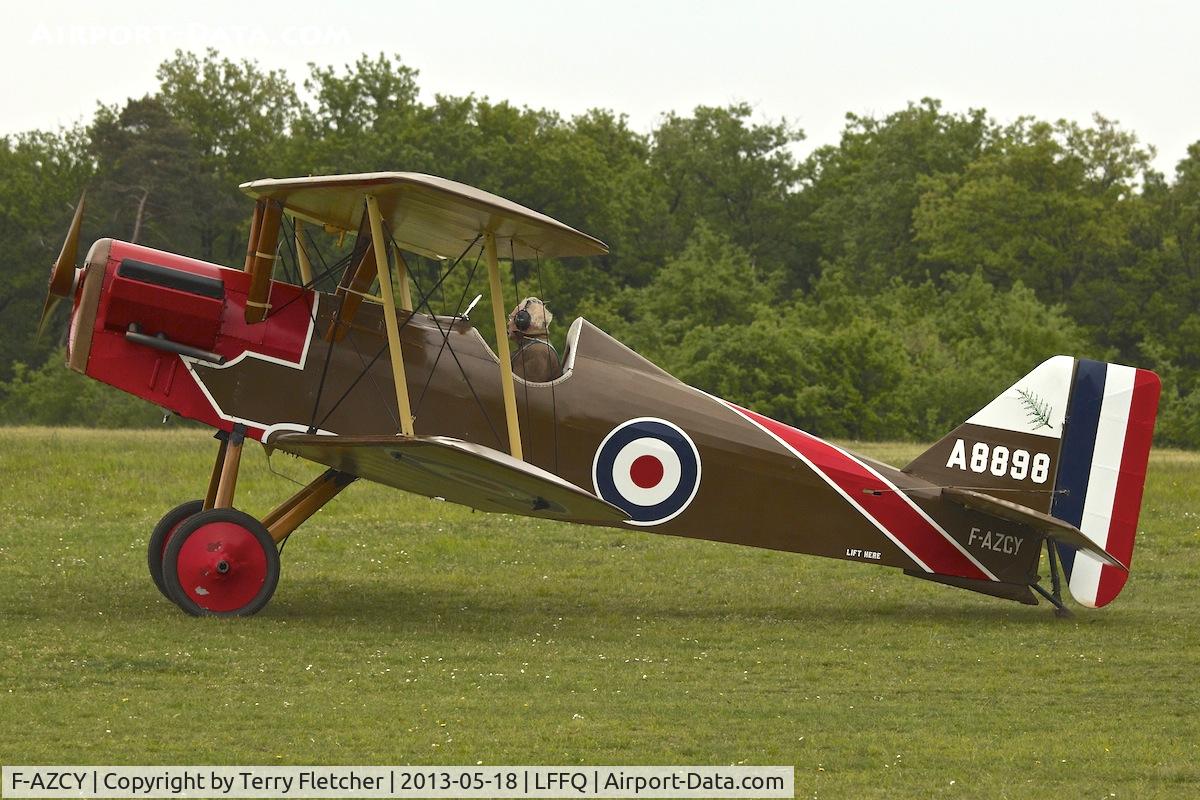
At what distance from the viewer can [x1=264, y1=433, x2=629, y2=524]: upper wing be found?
9000mm

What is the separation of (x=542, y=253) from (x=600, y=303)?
3503 centimetres

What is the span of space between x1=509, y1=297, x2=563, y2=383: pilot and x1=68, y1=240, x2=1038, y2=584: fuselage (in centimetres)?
11

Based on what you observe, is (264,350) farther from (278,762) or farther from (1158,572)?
(1158,572)

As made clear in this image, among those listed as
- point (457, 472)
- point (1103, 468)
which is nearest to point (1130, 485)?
point (1103, 468)

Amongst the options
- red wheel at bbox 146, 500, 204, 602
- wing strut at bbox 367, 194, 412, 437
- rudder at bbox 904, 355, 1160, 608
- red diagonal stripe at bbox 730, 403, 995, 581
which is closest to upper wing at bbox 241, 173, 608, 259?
wing strut at bbox 367, 194, 412, 437

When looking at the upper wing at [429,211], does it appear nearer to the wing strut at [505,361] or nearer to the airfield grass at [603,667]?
the wing strut at [505,361]

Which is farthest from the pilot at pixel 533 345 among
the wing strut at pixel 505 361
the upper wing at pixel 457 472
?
the upper wing at pixel 457 472

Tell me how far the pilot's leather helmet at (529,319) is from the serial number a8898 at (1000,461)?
127 inches

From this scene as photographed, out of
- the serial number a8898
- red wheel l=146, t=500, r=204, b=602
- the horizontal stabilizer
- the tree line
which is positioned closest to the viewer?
the horizontal stabilizer

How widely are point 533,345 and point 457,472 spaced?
1632 mm

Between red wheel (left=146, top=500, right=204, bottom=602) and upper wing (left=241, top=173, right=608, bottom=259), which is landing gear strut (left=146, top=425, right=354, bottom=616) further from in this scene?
upper wing (left=241, top=173, right=608, bottom=259)

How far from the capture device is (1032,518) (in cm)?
1045

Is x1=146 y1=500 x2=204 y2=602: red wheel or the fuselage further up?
the fuselage

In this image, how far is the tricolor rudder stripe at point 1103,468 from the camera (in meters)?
11.0
